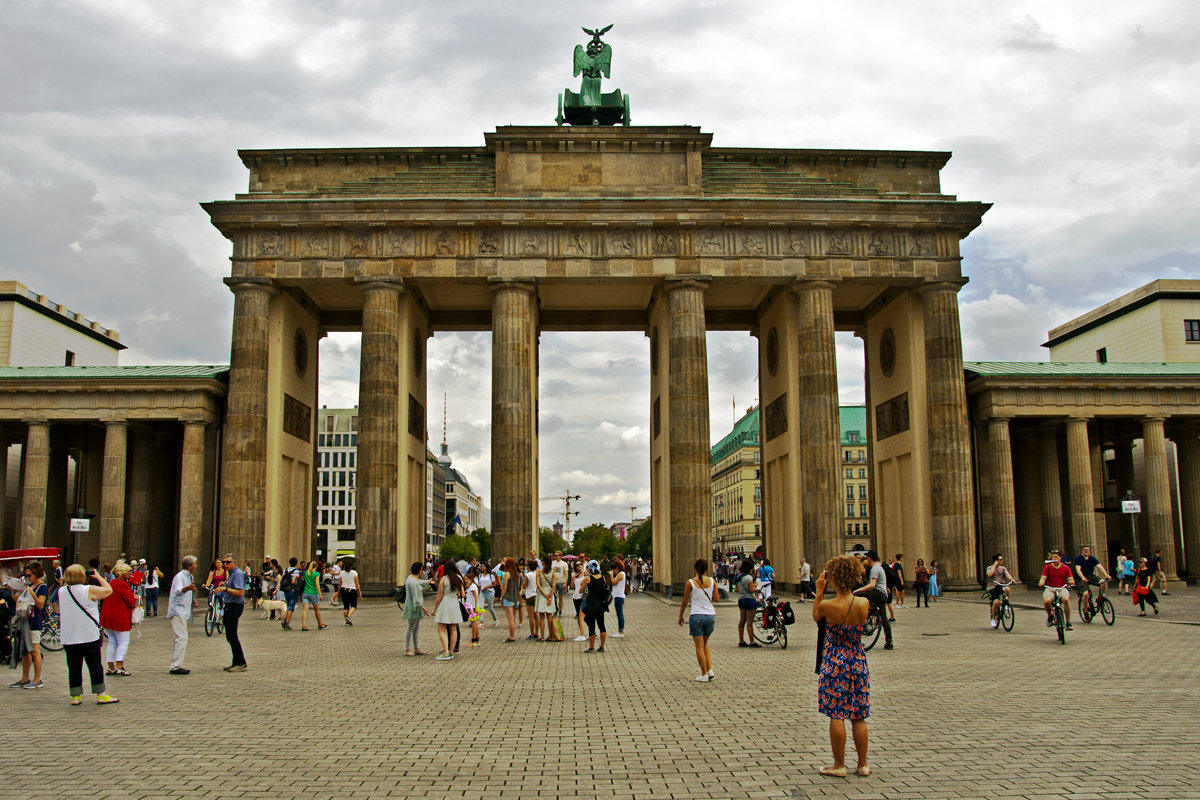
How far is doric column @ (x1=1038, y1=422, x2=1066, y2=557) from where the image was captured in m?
46.1

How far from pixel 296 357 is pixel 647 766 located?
38.5 meters

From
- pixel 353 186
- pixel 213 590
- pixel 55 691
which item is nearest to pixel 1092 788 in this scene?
pixel 55 691

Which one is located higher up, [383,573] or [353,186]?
[353,186]

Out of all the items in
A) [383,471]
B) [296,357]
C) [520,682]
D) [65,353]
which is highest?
[65,353]

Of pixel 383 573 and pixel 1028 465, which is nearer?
pixel 383 573

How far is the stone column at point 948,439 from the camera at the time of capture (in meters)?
39.0

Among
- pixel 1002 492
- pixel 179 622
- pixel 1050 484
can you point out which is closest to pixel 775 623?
pixel 179 622

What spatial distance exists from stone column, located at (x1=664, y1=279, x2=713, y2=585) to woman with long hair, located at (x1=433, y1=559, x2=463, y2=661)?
19.4 meters

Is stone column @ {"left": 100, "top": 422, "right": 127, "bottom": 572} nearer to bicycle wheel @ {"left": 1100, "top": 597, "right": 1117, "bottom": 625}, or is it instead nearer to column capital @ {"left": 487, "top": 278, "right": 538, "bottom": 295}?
column capital @ {"left": 487, "top": 278, "right": 538, "bottom": 295}

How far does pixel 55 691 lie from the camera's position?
14.6m

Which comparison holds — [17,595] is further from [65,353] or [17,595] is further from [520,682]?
[65,353]

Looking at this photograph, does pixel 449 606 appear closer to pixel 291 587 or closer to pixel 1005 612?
pixel 291 587

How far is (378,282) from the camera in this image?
39.7 metres

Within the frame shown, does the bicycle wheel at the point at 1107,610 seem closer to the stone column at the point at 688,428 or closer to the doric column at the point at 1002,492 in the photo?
the stone column at the point at 688,428
